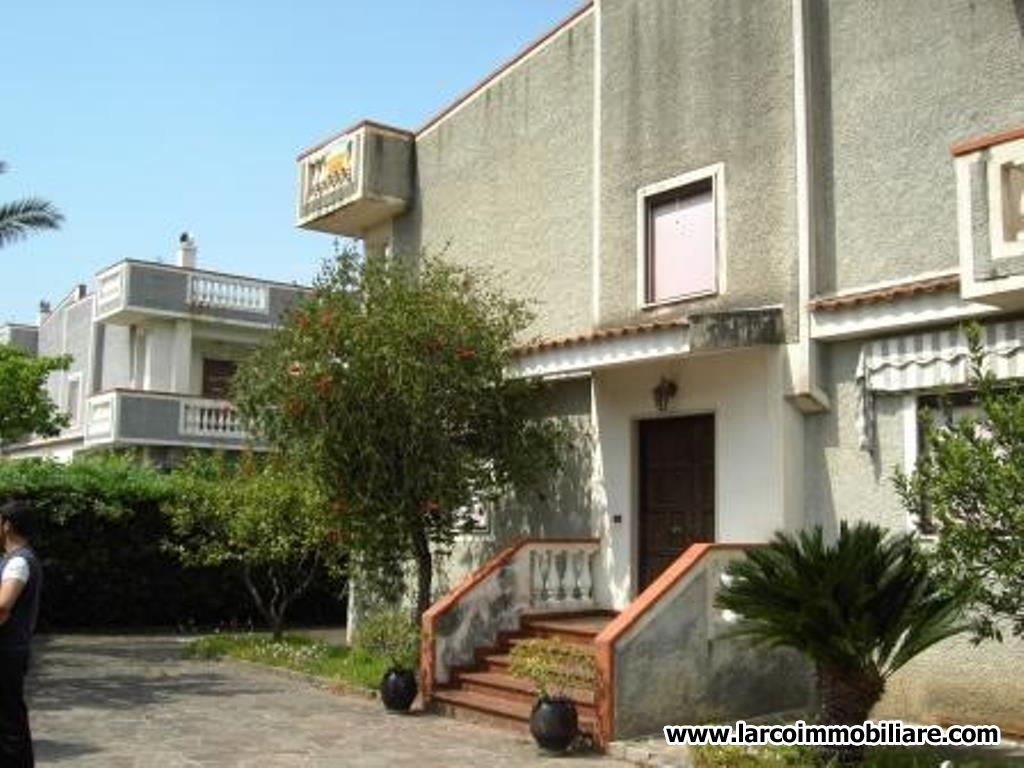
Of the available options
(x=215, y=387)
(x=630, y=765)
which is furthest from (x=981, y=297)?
(x=215, y=387)

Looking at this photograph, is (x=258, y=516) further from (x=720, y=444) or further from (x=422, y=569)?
(x=720, y=444)

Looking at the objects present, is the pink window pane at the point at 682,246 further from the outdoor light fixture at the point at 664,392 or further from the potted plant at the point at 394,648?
the potted plant at the point at 394,648

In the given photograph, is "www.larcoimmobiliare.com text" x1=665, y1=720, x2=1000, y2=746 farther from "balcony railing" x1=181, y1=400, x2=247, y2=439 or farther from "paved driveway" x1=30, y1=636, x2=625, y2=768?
"balcony railing" x1=181, y1=400, x2=247, y2=439

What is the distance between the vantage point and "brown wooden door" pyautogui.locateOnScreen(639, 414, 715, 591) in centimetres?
1296

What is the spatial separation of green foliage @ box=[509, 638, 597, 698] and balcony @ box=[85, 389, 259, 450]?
17830 mm

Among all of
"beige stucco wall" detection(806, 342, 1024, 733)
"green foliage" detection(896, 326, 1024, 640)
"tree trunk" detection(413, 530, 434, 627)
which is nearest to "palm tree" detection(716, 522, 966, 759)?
"green foliage" detection(896, 326, 1024, 640)

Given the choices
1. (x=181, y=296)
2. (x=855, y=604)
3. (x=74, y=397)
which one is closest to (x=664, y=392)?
(x=855, y=604)

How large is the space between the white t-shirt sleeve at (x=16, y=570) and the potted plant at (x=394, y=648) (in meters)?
5.23

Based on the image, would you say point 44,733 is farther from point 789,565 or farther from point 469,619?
point 789,565

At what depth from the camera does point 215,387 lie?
105 ft

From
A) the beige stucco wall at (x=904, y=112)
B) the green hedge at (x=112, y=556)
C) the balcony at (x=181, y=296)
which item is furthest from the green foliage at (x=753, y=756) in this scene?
the balcony at (x=181, y=296)

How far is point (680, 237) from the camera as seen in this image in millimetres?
13219

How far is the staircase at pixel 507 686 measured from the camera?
11055 millimetres

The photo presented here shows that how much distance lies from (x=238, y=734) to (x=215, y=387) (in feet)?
72.5
